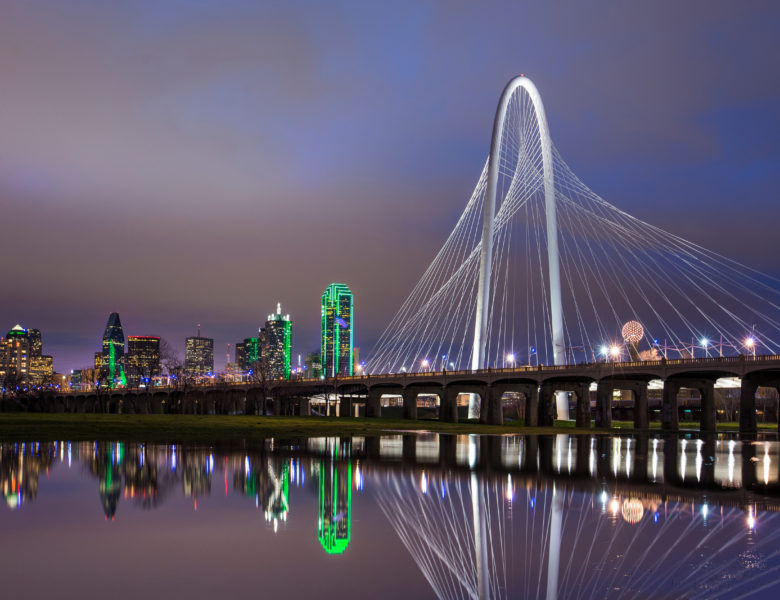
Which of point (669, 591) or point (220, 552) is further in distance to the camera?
point (220, 552)

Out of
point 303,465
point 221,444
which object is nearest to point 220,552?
point 303,465

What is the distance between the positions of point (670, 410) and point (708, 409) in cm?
521

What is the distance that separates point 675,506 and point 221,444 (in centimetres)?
3079

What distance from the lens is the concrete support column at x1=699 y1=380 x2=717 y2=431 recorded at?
324ft

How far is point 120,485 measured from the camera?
79.5 feet

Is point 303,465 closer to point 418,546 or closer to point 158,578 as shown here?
point 418,546

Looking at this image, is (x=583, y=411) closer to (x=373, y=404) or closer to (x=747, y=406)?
(x=747, y=406)

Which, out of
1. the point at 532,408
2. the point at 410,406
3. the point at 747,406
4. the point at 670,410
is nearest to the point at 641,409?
the point at 670,410

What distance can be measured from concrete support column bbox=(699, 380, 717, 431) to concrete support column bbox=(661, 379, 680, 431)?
3.19m

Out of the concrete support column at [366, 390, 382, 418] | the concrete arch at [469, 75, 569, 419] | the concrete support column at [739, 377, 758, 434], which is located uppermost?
the concrete arch at [469, 75, 569, 419]

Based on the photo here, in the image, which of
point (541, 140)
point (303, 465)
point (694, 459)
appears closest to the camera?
point (303, 465)

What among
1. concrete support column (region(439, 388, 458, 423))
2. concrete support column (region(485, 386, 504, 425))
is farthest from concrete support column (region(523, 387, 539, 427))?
concrete support column (region(439, 388, 458, 423))

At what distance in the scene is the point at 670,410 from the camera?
99.8m

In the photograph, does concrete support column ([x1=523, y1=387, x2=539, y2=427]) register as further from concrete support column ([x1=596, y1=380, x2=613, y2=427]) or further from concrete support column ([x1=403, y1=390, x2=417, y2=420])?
concrete support column ([x1=403, y1=390, x2=417, y2=420])
